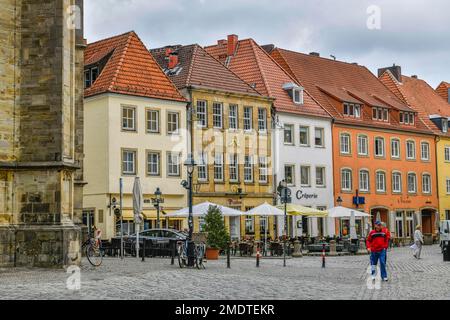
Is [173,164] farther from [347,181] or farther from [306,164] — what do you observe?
[347,181]

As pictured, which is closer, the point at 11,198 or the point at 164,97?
the point at 11,198

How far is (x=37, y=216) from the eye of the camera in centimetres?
2438

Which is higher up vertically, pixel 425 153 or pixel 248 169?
pixel 425 153

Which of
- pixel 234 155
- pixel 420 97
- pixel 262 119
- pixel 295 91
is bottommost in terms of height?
pixel 234 155

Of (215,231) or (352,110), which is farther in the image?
(352,110)

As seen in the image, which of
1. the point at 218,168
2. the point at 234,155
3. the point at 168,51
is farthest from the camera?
the point at 168,51

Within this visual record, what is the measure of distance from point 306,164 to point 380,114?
10.3 metres

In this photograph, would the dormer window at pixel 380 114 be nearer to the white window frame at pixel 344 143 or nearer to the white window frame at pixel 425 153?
the white window frame at pixel 344 143

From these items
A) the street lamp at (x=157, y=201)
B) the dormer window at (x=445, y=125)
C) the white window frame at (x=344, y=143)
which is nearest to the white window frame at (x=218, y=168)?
the street lamp at (x=157, y=201)

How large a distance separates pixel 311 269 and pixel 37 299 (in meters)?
12.6

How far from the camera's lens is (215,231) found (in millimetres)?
30312

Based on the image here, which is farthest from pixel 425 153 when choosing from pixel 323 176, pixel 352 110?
pixel 323 176
